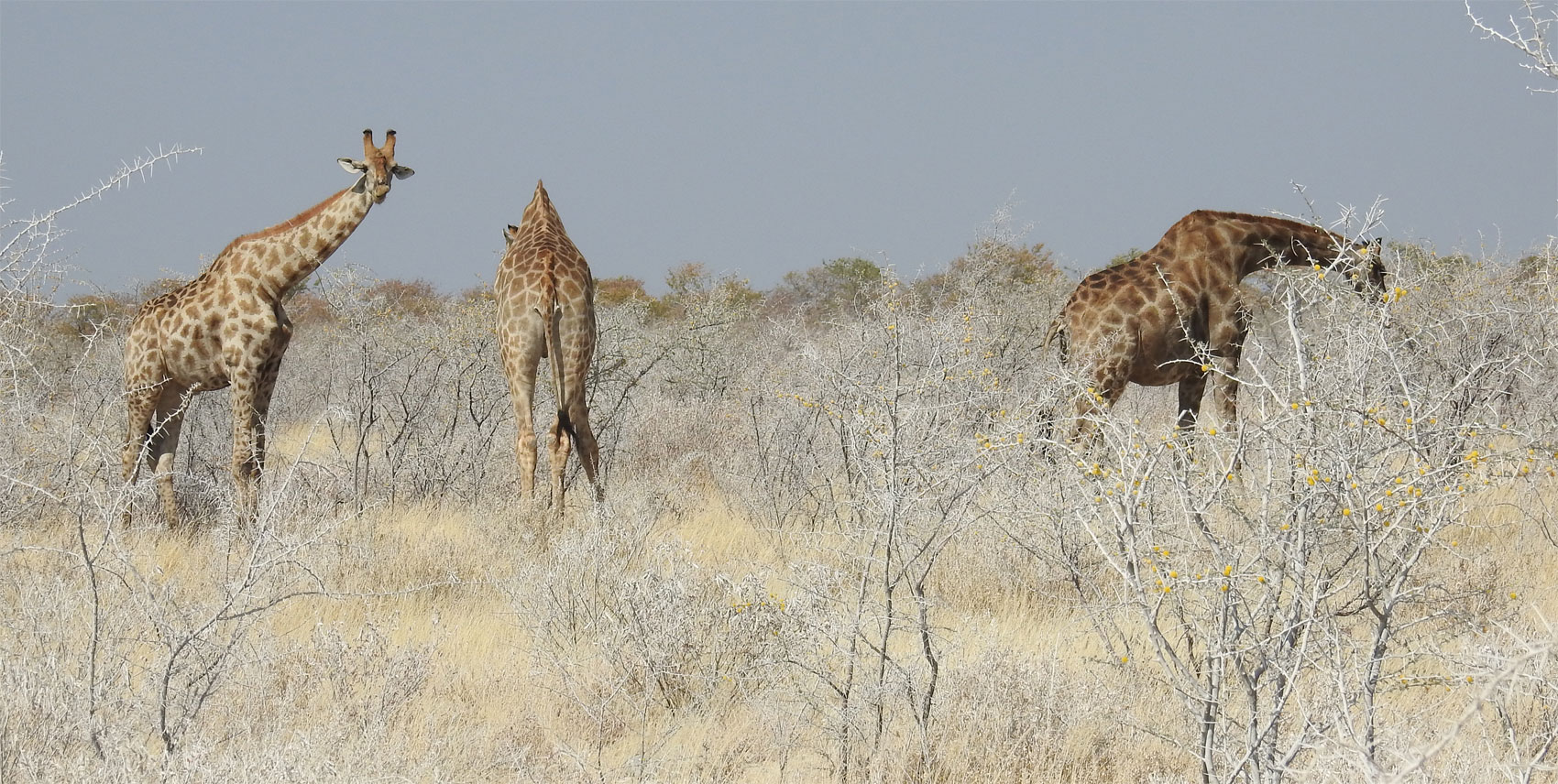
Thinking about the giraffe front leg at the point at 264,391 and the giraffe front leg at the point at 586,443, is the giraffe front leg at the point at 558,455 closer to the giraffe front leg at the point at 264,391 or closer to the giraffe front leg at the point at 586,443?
the giraffe front leg at the point at 586,443

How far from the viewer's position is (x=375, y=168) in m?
6.30

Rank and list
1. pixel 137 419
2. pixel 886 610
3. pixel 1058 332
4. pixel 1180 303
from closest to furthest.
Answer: pixel 886 610 < pixel 137 419 < pixel 1180 303 < pixel 1058 332

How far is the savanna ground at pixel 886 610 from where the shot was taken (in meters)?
3.18

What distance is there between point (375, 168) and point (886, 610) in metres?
3.74

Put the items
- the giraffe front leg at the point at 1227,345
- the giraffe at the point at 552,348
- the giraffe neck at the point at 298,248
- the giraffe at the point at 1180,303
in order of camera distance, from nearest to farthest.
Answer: the giraffe neck at the point at 298,248 < the giraffe at the point at 552,348 < the giraffe at the point at 1180,303 < the giraffe front leg at the point at 1227,345

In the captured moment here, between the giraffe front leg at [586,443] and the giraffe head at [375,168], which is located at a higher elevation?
the giraffe head at [375,168]

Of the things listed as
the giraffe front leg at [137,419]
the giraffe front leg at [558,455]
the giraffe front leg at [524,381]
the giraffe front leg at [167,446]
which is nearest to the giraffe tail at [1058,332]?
the giraffe front leg at [558,455]

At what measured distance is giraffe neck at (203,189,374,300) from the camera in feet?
20.9

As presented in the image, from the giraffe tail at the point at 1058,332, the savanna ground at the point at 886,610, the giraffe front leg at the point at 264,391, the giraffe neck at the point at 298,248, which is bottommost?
the savanna ground at the point at 886,610

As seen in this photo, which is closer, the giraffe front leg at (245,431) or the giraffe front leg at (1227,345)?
the giraffe front leg at (245,431)

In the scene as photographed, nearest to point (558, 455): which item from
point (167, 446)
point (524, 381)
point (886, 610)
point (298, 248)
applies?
point (524, 381)

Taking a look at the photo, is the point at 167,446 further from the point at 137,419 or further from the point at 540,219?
the point at 540,219

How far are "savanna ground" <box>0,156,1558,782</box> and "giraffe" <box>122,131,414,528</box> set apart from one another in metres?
0.47

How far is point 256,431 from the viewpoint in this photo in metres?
6.40
